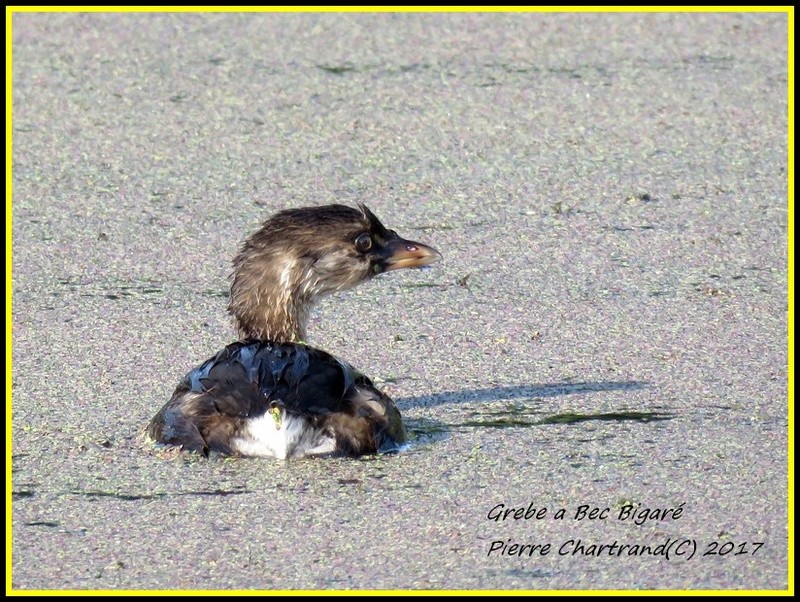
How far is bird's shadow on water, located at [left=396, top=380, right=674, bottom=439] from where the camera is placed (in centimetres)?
560

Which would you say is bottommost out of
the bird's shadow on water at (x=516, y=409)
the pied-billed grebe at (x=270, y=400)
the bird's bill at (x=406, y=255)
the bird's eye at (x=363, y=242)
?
the bird's shadow on water at (x=516, y=409)

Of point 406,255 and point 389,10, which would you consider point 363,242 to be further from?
point 389,10

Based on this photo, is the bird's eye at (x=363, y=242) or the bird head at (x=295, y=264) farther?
the bird's eye at (x=363, y=242)

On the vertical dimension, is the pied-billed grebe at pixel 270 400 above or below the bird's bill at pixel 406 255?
below

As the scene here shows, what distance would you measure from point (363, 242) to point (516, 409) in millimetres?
790

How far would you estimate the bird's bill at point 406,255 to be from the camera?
6.00 metres

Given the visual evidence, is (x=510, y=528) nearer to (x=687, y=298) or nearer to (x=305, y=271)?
(x=305, y=271)

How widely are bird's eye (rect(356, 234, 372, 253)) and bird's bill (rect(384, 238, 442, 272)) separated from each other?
115 mm

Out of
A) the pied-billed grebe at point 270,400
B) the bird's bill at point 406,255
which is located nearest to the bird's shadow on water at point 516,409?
the pied-billed grebe at point 270,400

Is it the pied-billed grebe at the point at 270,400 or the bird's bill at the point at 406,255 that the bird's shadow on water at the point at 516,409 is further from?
the bird's bill at the point at 406,255

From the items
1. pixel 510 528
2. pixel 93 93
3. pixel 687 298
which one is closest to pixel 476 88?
pixel 93 93

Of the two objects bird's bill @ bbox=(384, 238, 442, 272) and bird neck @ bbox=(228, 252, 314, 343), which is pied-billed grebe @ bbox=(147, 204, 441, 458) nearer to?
bird neck @ bbox=(228, 252, 314, 343)

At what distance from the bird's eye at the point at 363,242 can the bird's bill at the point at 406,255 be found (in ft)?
0.38

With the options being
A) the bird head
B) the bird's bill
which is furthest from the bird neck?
the bird's bill
